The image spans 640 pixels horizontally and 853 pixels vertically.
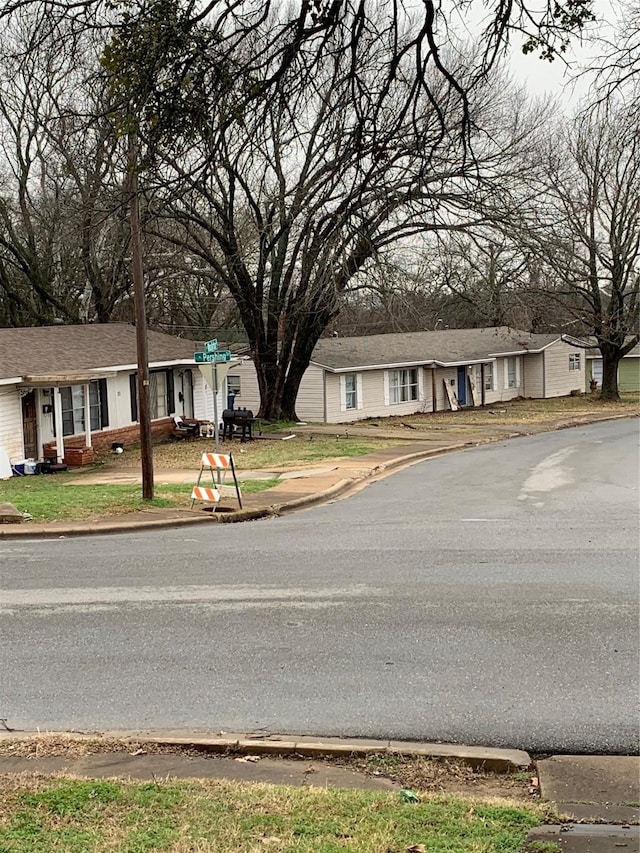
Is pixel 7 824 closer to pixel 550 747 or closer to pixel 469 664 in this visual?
pixel 550 747

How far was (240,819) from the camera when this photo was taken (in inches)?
194

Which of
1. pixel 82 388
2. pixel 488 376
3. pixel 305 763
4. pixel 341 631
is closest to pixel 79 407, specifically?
pixel 82 388

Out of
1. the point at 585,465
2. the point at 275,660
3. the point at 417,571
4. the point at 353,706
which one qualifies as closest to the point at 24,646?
the point at 275,660

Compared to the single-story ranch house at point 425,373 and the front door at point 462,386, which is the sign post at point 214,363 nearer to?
the single-story ranch house at point 425,373

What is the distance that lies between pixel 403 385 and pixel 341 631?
39.3 metres

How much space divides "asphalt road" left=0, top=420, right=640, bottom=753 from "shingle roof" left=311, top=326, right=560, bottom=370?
29.3 m

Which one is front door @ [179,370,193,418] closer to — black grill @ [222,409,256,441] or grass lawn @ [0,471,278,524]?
black grill @ [222,409,256,441]

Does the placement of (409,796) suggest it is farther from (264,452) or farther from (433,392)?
(433,392)

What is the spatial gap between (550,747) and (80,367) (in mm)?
24856

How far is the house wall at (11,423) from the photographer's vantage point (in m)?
26.2

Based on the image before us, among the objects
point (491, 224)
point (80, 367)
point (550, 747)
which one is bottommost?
point (550, 747)

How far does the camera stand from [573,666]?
26.4ft

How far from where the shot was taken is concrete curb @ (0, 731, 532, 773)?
20.5ft

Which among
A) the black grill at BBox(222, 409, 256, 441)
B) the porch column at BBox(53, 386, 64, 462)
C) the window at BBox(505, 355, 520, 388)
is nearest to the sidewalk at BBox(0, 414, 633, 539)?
the porch column at BBox(53, 386, 64, 462)
